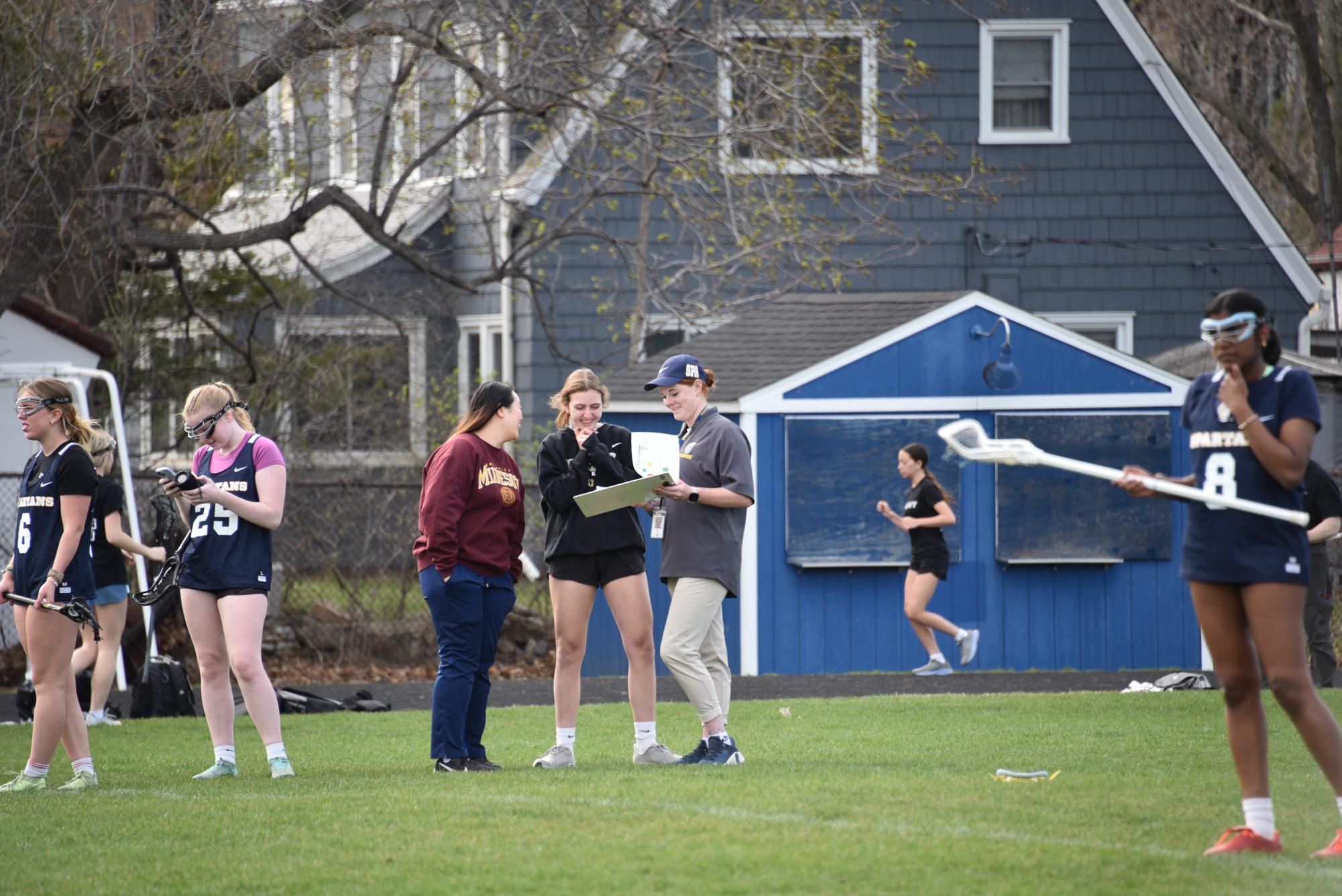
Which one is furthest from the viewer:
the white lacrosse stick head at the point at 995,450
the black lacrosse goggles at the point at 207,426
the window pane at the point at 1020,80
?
the window pane at the point at 1020,80

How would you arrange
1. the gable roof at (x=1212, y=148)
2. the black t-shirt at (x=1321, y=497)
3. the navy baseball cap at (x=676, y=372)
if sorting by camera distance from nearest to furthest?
the navy baseball cap at (x=676, y=372) < the black t-shirt at (x=1321, y=497) < the gable roof at (x=1212, y=148)

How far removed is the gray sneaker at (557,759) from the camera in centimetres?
785

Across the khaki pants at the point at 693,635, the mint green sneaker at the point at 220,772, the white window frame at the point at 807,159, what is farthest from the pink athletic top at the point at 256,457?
the white window frame at the point at 807,159

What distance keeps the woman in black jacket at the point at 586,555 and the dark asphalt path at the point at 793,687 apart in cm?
A: 409

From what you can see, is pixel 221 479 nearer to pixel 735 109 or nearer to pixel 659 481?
pixel 659 481

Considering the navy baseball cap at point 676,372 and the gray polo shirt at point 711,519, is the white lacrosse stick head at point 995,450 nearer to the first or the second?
the gray polo shirt at point 711,519

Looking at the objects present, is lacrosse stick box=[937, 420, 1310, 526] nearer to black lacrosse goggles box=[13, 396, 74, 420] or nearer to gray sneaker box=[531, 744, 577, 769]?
gray sneaker box=[531, 744, 577, 769]

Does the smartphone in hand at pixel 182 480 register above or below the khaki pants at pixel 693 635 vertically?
above

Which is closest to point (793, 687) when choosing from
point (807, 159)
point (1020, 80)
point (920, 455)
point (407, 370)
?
point (920, 455)

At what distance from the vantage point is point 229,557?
7449mm

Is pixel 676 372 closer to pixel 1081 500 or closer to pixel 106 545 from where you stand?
pixel 106 545

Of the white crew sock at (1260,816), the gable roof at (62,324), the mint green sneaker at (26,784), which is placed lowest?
the mint green sneaker at (26,784)

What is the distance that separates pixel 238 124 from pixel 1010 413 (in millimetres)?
7332

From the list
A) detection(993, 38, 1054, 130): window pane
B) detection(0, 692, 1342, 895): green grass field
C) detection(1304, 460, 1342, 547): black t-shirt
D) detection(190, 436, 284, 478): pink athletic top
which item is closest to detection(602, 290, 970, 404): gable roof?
detection(1304, 460, 1342, 547): black t-shirt
